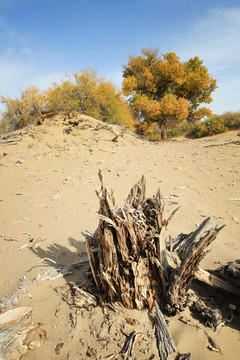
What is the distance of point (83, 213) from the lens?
439cm

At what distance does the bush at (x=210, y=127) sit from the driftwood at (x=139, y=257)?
19.6m

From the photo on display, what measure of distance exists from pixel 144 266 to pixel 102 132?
9.23 meters

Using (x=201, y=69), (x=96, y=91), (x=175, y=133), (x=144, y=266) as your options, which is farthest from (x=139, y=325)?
(x=175, y=133)

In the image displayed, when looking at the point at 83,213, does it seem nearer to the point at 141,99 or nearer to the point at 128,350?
the point at 128,350

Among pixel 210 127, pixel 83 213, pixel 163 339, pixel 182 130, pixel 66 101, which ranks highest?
pixel 66 101

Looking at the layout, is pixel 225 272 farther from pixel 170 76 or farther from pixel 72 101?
pixel 170 76

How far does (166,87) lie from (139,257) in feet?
59.2

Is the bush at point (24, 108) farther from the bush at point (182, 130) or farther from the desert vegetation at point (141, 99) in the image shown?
the bush at point (182, 130)

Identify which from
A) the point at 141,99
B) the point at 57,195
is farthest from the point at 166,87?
the point at 57,195

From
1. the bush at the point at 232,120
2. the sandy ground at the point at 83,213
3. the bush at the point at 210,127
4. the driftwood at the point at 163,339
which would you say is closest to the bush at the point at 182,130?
the bush at the point at 210,127

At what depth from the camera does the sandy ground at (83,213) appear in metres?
1.69

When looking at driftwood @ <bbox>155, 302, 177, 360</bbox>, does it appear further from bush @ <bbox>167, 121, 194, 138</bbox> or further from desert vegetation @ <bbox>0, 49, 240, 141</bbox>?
bush @ <bbox>167, 121, 194, 138</bbox>

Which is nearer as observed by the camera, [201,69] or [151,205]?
[151,205]

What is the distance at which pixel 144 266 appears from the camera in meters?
1.91
